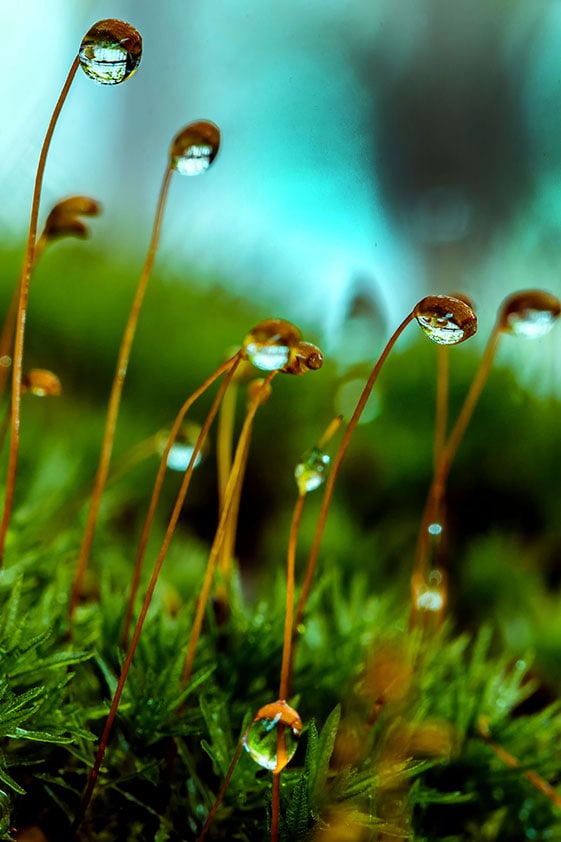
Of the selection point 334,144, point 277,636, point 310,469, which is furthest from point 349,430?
point 334,144

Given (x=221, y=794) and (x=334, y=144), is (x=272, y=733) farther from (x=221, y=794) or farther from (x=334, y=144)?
(x=334, y=144)

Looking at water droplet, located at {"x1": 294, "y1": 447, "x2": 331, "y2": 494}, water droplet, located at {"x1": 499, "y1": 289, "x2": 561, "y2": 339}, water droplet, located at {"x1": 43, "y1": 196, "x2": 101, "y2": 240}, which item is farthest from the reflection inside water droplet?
water droplet, located at {"x1": 43, "y1": 196, "x2": 101, "y2": 240}

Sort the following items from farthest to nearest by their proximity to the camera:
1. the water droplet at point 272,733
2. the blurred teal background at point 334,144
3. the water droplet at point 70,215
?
the blurred teal background at point 334,144 → the water droplet at point 70,215 → the water droplet at point 272,733

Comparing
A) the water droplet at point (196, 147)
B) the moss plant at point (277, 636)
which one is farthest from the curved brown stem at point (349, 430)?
the water droplet at point (196, 147)

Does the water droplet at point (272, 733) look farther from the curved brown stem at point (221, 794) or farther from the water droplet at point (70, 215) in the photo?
the water droplet at point (70, 215)

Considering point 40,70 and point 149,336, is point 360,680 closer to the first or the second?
point 149,336

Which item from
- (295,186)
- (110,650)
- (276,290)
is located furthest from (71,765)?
(276,290)
